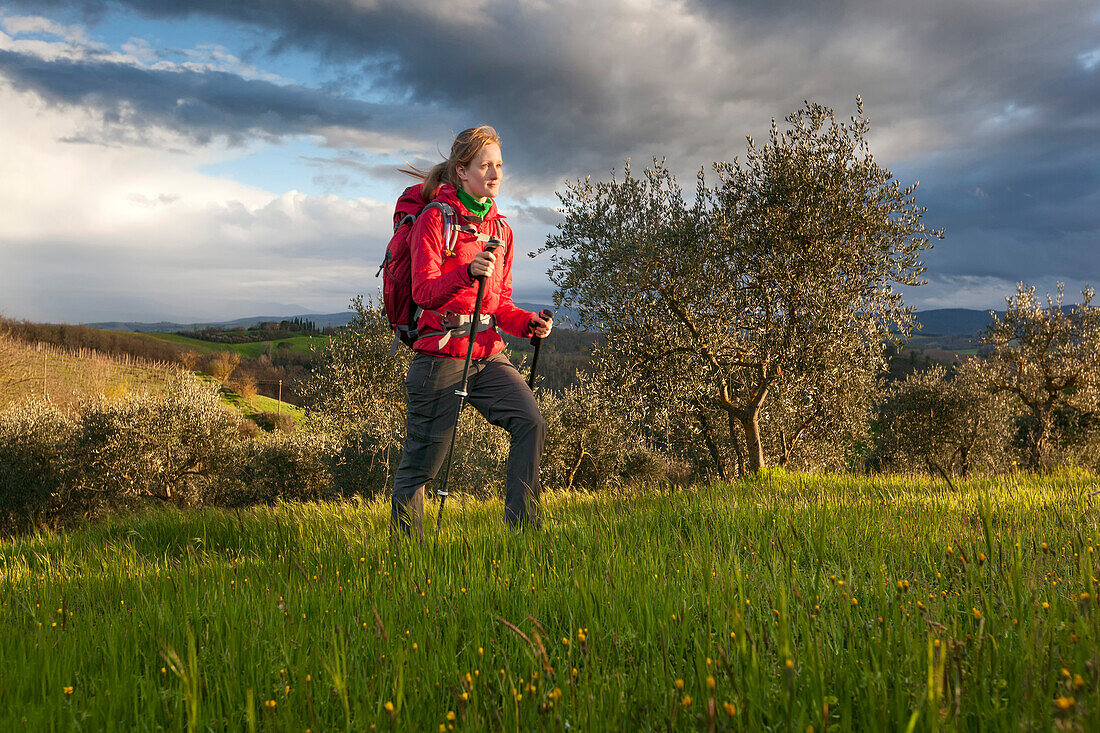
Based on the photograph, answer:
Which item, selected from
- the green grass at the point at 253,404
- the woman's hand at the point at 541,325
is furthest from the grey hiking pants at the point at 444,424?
the green grass at the point at 253,404

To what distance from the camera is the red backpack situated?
517 centimetres

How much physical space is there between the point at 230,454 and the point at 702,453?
881 inches

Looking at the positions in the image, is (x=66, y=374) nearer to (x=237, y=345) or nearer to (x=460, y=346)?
(x=237, y=345)

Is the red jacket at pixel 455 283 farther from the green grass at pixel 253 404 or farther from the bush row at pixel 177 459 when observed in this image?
the green grass at pixel 253 404

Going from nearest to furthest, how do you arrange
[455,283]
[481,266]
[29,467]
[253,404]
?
[481,266]
[455,283]
[29,467]
[253,404]

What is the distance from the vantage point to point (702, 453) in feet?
96.2

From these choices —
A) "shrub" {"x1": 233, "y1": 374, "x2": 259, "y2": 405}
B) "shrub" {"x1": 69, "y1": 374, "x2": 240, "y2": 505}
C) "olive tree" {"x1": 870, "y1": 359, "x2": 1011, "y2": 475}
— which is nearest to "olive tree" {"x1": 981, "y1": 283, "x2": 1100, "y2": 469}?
"olive tree" {"x1": 870, "y1": 359, "x2": 1011, "y2": 475}

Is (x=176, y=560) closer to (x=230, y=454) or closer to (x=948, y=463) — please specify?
(x=230, y=454)

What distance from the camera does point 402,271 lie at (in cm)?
518

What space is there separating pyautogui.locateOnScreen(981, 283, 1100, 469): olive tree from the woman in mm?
31635

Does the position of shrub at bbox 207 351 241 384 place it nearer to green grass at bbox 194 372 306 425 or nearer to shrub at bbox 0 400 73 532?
green grass at bbox 194 372 306 425

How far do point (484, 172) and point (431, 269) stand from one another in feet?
3.54

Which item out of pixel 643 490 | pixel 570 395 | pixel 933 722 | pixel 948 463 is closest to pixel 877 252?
pixel 643 490

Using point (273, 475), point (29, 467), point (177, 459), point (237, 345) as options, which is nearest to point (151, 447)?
point (177, 459)
